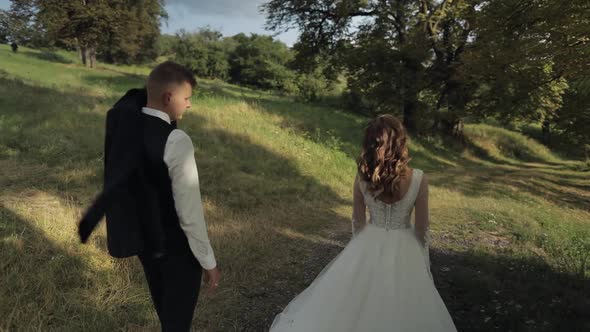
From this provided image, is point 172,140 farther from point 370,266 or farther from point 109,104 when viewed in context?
point 109,104

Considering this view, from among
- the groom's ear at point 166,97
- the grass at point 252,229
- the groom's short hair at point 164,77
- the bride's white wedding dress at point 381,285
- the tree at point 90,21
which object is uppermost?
the tree at point 90,21

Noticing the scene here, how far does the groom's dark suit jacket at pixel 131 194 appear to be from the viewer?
6.91ft

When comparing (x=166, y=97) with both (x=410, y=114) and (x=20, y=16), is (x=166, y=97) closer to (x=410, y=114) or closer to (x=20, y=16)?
(x=410, y=114)

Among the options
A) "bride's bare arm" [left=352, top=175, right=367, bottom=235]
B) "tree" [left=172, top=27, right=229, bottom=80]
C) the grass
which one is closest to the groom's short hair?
"bride's bare arm" [left=352, top=175, right=367, bottom=235]

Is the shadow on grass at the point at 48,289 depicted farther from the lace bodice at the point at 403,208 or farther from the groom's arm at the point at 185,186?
the lace bodice at the point at 403,208

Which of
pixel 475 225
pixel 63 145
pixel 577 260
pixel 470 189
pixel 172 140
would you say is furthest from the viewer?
pixel 470 189

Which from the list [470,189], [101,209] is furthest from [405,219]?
[470,189]

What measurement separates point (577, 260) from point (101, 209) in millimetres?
6730

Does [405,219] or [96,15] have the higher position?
[96,15]

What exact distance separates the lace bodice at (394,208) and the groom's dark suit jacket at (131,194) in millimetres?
1664

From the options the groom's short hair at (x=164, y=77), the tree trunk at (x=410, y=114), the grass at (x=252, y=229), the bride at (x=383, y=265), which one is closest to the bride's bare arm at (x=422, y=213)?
the bride at (x=383, y=265)

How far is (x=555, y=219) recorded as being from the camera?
30.2 ft

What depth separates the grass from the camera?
12.5 feet

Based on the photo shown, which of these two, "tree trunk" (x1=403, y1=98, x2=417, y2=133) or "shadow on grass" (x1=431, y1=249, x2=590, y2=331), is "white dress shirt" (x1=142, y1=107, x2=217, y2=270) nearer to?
"shadow on grass" (x1=431, y1=249, x2=590, y2=331)
